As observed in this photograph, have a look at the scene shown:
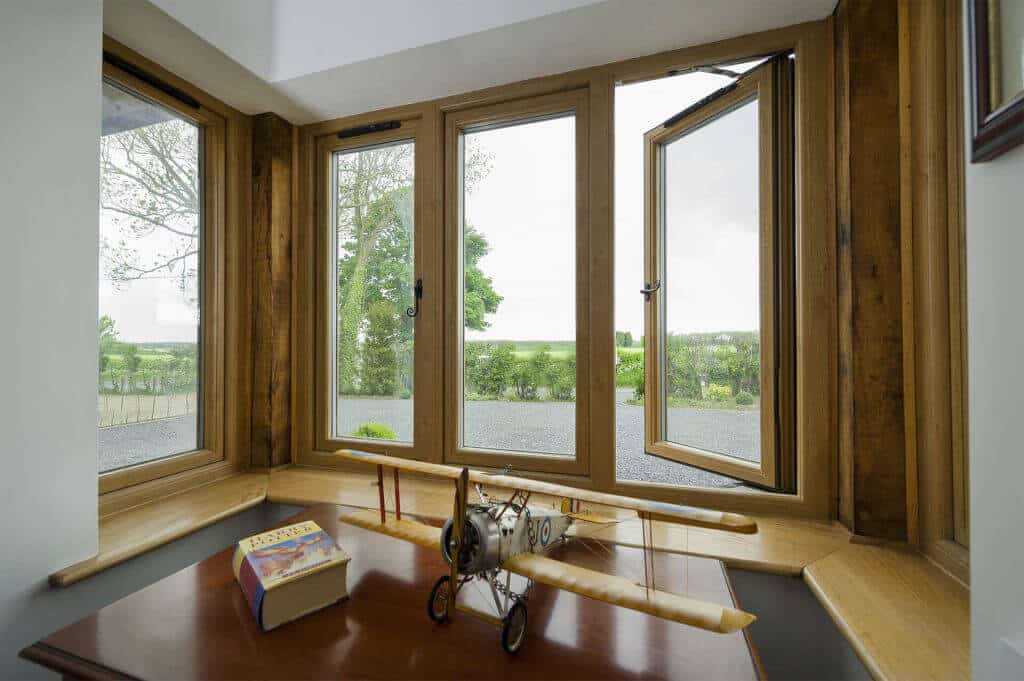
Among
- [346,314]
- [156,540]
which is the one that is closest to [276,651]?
Result: [156,540]

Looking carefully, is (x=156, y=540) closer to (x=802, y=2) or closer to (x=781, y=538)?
(x=781, y=538)

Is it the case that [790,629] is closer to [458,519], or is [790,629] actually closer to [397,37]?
[458,519]

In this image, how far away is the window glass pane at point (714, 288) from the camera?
155 cm

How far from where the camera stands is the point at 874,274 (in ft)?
4.15

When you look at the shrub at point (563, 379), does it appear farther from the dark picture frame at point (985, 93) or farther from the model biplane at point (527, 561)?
the dark picture frame at point (985, 93)

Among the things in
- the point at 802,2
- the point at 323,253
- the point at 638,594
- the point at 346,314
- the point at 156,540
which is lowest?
the point at 156,540

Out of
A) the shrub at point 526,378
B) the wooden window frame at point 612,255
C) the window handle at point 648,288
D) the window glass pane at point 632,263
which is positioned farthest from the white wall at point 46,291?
the window handle at point 648,288

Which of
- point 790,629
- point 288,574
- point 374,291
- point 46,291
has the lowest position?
point 790,629

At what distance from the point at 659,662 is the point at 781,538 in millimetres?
734

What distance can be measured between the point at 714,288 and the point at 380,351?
134 cm

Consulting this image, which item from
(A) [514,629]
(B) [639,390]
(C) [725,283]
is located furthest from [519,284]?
(A) [514,629]

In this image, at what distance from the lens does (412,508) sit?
1567 mm

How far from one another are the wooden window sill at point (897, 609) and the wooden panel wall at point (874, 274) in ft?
0.45

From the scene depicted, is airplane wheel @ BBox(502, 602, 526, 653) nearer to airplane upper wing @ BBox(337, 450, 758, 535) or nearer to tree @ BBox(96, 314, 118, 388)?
airplane upper wing @ BBox(337, 450, 758, 535)
